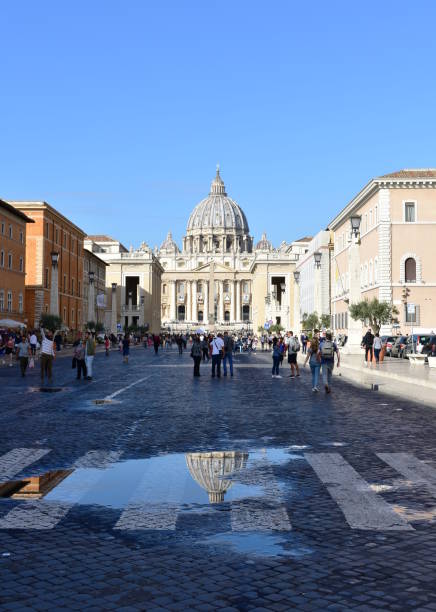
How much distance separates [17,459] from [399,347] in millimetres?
37516

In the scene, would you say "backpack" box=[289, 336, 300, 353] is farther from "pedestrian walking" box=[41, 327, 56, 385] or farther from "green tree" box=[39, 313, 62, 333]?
"green tree" box=[39, 313, 62, 333]

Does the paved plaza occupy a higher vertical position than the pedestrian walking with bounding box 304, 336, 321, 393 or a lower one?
lower

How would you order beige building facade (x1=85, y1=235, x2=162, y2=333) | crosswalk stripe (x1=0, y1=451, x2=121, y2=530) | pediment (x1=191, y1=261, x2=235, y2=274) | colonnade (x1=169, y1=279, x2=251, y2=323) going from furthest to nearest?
pediment (x1=191, y1=261, x2=235, y2=274) → colonnade (x1=169, y1=279, x2=251, y2=323) → beige building facade (x1=85, y1=235, x2=162, y2=333) → crosswalk stripe (x1=0, y1=451, x2=121, y2=530)

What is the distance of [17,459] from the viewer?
28.8 ft

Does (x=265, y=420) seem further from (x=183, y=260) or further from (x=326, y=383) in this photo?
(x=183, y=260)

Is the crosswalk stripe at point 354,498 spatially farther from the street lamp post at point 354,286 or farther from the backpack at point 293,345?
the street lamp post at point 354,286

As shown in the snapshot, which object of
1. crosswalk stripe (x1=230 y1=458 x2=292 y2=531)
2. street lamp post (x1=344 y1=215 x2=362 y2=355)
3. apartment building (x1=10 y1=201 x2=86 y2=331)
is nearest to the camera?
crosswalk stripe (x1=230 y1=458 x2=292 y2=531)

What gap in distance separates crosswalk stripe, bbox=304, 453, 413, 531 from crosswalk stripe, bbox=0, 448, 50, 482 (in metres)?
3.01

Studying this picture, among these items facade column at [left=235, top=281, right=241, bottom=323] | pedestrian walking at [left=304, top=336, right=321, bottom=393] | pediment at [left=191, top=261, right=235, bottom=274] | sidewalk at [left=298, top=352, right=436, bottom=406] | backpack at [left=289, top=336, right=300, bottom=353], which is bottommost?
sidewalk at [left=298, top=352, right=436, bottom=406]

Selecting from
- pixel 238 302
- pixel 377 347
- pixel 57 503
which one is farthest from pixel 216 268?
pixel 57 503

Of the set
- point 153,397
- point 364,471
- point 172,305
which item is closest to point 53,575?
point 364,471

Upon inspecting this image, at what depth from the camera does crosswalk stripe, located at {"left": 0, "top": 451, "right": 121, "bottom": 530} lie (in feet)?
19.4

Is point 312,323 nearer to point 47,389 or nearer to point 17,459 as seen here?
point 47,389

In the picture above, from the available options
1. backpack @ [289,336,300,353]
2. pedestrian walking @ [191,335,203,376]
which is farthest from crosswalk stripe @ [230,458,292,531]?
backpack @ [289,336,300,353]
